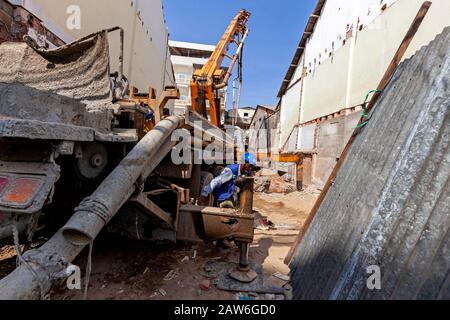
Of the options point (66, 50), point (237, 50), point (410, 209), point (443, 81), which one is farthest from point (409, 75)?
point (237, 50)

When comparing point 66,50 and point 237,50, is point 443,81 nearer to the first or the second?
point 66,50

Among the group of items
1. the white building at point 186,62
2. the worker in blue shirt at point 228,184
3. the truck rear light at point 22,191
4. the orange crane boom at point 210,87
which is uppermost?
the white building at point 186,62

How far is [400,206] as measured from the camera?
5.87 ft

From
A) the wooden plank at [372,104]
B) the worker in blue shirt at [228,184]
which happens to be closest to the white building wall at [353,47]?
the wooden plank at [372,104]

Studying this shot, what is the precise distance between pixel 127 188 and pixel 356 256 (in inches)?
72.0

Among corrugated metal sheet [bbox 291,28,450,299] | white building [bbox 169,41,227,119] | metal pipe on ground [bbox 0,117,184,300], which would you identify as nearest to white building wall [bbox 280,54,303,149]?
white building [bbox 169,41,227,119]

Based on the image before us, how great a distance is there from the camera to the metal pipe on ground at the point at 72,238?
4.17ft

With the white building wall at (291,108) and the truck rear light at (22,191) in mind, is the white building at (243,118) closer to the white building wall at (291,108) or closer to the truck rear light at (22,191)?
the white building wall at (291,108)

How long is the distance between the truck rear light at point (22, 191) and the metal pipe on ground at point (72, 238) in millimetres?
273

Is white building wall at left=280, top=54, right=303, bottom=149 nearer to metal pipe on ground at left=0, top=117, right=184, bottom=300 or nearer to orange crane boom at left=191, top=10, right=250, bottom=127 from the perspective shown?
orange crane boom at left=191, top=10, right=250, bottom=127

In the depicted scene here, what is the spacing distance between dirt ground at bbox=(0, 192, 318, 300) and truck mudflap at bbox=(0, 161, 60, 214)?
1.44 meters

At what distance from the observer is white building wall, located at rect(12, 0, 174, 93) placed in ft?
17.3

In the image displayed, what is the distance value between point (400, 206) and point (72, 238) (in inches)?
85.0

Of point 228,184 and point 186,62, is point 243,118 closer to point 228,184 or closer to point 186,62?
point 186,62
